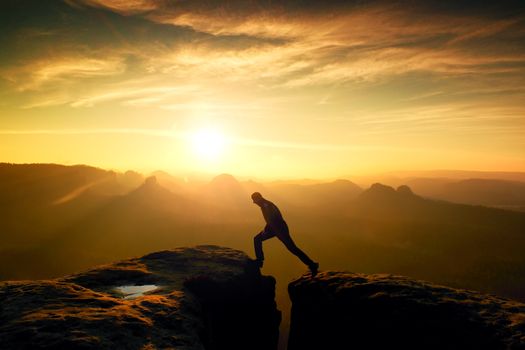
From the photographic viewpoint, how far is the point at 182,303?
9.98 m

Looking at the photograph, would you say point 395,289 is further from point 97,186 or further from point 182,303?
point 97,186

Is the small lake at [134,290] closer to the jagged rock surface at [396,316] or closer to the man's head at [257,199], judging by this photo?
the man's head at [257,199]

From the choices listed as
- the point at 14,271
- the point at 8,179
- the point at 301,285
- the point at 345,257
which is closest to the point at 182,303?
the point at 301,285

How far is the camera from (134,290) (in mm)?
10953

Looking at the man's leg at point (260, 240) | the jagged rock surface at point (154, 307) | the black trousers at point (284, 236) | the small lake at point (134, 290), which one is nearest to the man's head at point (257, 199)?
the black trousers at point (284, 236)

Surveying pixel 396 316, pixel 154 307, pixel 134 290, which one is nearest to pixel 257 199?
pixel 134 290

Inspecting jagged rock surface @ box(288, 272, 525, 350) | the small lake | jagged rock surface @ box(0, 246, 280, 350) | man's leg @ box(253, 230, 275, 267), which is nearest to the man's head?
man's leg @ box(253, 230, 275, 267)

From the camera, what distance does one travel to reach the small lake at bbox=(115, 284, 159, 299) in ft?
34.0

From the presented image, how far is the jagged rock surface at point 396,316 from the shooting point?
8508 millimetres

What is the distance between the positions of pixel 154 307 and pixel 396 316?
6.69 metres

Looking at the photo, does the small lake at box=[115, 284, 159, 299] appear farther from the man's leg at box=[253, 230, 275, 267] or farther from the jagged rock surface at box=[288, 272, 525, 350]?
the jagged rock surface at box=[288, 272, 525, 350]

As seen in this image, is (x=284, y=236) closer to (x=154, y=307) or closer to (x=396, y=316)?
(x=396, y=316)

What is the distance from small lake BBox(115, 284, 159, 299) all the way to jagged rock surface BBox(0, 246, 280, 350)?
0.88ft

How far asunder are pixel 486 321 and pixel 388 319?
2400 mm
